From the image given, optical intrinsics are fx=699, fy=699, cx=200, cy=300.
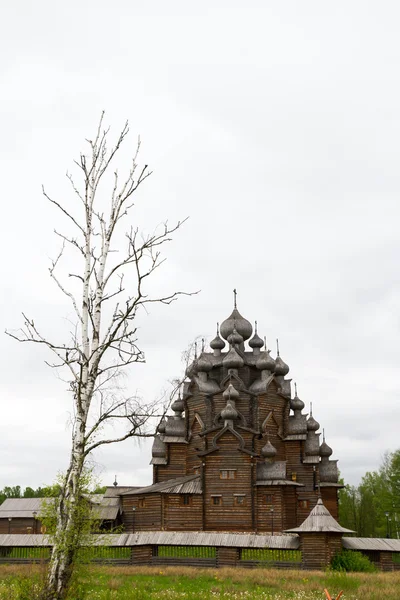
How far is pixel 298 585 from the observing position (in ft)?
68.5

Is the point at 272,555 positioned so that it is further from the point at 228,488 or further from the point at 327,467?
the point at 327,467

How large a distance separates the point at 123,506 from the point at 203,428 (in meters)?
6.41

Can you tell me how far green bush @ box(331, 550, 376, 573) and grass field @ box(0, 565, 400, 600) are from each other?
141 inches

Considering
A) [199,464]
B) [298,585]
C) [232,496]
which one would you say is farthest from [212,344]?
[298,585]

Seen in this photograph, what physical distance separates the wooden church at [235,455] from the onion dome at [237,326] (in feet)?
0.23

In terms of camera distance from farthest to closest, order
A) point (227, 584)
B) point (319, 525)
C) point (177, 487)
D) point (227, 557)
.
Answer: point (177, 487) < point (319, 525) < point (227, 557) < point (227, 584)

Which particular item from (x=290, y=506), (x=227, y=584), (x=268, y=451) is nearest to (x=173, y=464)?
(x=268, y=451)

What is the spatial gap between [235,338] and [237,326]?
155 centimetres

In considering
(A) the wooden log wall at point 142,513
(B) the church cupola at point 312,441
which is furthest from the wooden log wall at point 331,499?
(A) the wooden log wall at point 142,513

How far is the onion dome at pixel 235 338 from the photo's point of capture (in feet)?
143

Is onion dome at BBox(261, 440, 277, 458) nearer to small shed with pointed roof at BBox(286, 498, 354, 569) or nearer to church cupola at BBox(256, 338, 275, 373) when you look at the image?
church cupola at BBox(256, 338, 275, 373)

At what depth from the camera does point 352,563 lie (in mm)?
27047

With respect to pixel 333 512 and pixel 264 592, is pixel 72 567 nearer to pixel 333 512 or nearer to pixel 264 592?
pixel 264 592

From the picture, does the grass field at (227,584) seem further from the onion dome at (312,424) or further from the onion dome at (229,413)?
the onion dome at (312,424)
